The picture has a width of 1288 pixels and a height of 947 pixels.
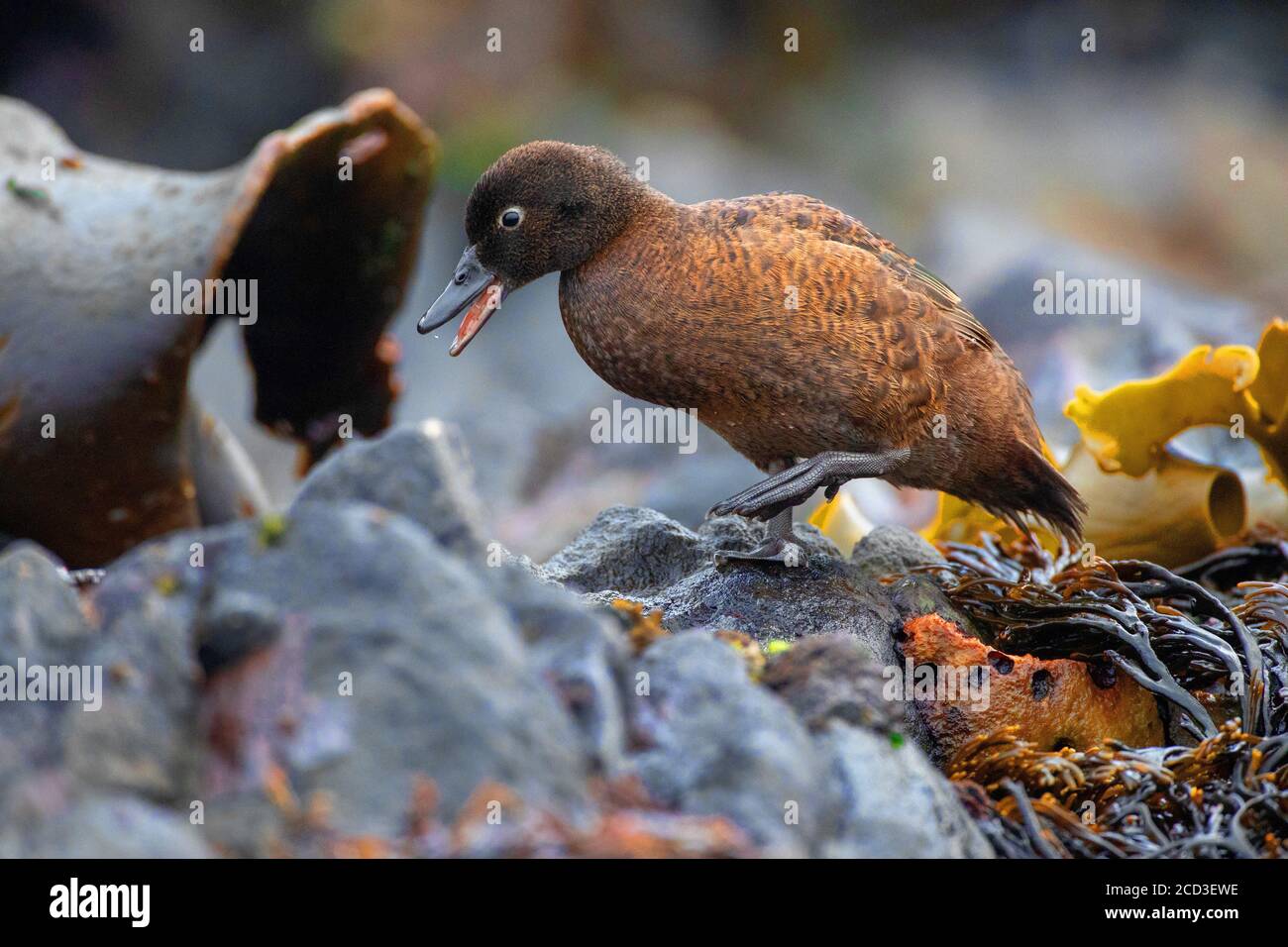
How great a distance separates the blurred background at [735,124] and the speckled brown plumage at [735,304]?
3.09 m

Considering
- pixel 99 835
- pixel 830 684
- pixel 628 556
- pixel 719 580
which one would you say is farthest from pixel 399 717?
pixel 628 556

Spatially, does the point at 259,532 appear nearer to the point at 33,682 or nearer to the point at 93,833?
the point at 33,682

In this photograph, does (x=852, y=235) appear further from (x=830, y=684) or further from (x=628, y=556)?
(x=830, y=684)

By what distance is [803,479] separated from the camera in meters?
3.26

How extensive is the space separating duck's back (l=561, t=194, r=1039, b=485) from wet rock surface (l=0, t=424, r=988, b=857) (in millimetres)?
1097

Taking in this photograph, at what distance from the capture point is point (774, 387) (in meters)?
3.19

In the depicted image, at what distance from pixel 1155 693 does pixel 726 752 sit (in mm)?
1652

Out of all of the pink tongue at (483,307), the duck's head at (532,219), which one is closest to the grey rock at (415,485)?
the duck's head at (532,219)

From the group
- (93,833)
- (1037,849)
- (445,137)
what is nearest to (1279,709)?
(1037,849)

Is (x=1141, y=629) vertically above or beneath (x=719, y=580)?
beneath

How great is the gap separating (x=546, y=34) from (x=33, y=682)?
7.53 meters

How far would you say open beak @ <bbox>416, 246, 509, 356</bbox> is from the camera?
3275 mm

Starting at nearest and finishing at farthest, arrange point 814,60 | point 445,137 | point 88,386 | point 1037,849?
point 1037,849 < point 88,386 < point 445,137 < point 814,60

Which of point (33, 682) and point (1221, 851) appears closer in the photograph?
point (33, 682)
